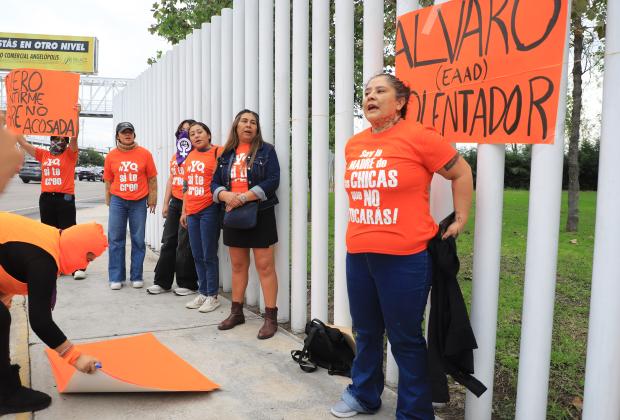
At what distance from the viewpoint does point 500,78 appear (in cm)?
251

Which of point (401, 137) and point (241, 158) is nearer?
point (401, 137)

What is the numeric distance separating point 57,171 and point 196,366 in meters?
3.54

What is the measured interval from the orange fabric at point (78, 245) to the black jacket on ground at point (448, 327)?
71.9 inches

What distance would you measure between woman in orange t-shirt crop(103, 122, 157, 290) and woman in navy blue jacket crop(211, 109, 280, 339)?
1.90m

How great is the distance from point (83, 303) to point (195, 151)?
192cm

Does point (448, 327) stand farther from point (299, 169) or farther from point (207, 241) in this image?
point (207, 241)

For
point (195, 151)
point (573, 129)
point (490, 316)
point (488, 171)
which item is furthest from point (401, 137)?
point (573, 129)

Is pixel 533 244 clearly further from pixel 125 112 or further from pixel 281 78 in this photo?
pixel 125 112

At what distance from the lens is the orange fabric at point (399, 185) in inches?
97.7

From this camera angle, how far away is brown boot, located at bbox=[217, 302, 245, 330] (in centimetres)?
434

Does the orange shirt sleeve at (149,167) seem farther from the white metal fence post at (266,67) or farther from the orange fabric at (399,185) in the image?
the orange fabric at (399,185)

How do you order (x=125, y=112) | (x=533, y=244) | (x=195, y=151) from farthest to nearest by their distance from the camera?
(x=125, y=112)
(x=195, y=151)
(x=533, y=244)

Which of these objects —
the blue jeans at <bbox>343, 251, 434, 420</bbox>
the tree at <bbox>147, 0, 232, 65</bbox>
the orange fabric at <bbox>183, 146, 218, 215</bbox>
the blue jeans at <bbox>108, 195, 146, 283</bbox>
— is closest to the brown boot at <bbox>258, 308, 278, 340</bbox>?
the orange fabric at <bbox>183, 146, 218, 215</bbox>

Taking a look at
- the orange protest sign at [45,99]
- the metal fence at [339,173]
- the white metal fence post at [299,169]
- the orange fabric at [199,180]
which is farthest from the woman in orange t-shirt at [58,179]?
the white metal fence post at [299,169]
